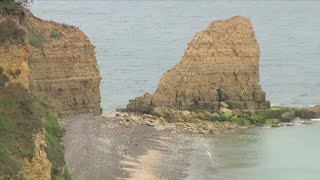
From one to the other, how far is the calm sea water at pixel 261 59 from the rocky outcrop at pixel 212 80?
533 centimetres

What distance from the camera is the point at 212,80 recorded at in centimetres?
6762

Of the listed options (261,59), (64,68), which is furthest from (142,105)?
(261,59)

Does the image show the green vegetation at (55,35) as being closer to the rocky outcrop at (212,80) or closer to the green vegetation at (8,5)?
the rocky outcrop at (212,80)

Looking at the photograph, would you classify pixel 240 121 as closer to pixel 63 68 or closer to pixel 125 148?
pixel 125 148

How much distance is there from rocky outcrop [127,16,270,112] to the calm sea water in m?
5.33

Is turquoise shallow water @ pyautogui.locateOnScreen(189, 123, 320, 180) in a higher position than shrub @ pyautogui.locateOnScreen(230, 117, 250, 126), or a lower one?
lower

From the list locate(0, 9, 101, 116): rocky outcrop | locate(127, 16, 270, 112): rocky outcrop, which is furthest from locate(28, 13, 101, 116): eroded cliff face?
locate(127, 16, 270, 112): rocky outcrop

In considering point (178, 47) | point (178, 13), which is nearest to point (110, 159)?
point (178, 47)

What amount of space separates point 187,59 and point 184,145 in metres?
12.8

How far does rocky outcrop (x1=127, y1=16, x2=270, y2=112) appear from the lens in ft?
221

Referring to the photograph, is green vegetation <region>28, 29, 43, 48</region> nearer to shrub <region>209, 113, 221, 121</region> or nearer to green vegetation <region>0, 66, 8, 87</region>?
shrub <region>209, 113, 221, 121</region>

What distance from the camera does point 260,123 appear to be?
64875 mm

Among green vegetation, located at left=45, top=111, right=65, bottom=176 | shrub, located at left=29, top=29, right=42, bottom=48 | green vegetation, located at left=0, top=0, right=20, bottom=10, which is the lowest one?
green vegetation, located at left=45, top=111, right=65, bottom=176

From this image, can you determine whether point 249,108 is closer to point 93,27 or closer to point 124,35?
point 124,35
